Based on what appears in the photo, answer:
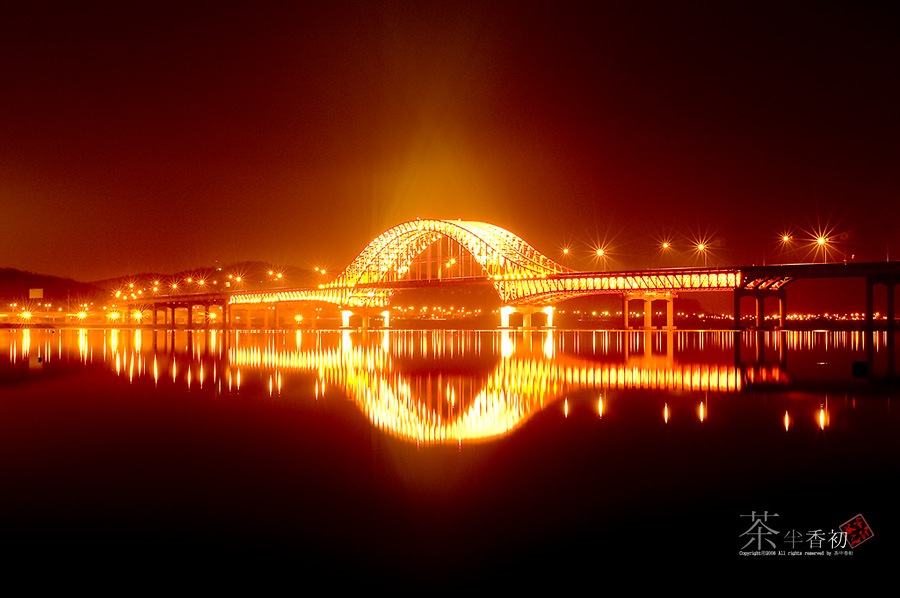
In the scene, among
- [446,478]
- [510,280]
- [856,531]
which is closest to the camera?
[856,531]

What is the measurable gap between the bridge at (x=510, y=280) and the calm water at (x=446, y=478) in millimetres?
59247

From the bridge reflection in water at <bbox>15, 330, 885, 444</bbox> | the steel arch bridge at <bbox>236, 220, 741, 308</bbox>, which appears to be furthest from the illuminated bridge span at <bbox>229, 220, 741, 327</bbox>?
the bridge reflection in water at <bbox>15, 330, 885, 444</bbox>

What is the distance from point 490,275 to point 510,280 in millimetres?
4940

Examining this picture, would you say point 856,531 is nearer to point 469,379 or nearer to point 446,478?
point 446,478

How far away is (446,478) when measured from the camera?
947 cm

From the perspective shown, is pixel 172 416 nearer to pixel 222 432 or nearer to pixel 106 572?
pixel 222 432

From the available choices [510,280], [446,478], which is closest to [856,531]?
[446,478]

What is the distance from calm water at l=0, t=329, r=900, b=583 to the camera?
22.6 feet

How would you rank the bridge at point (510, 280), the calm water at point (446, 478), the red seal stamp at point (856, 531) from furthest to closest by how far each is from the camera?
the bridge at point (510, 280), the red seal stamp at point (856, 531), the calm water at point (446, 478)

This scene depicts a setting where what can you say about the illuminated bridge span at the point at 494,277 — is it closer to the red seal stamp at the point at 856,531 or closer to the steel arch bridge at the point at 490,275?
the steel arch bridge at the point at 490,275

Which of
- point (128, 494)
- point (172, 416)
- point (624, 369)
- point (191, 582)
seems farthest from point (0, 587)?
point (624, 369)

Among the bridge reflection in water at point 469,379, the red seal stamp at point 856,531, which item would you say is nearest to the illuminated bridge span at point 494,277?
the bridge reflection in water at point 469,379

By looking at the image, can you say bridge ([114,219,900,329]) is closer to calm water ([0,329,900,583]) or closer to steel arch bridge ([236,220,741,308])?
steel arch bridge ([236,220,741,308])

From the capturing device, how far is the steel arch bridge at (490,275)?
9300 cm
